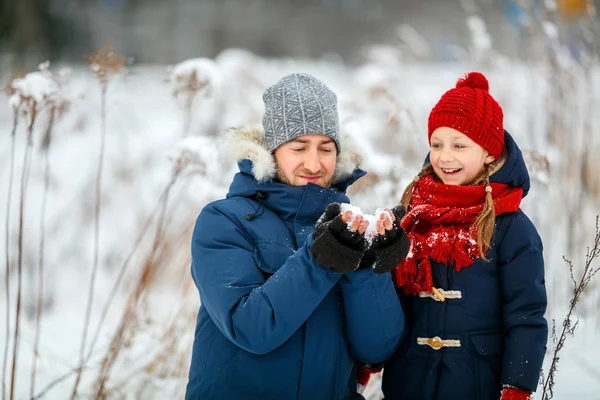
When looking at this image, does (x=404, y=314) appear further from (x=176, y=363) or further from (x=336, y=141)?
(x=176, y=363)

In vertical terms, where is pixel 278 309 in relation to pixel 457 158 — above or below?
below

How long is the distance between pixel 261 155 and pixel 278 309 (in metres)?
0.49

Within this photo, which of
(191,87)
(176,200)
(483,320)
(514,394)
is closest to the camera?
(514,394)

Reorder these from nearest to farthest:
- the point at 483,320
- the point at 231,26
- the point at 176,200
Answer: the point at 483,320 → the point at 176,200 → the point at 231,26

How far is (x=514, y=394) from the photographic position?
1611mm

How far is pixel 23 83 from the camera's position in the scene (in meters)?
2.19

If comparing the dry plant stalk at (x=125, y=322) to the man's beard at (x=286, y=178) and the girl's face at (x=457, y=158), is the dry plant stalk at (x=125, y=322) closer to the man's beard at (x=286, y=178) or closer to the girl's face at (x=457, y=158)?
the man's beard at (x=286, y=178)

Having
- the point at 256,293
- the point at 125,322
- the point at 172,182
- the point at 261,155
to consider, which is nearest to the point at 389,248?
the point at 256,293

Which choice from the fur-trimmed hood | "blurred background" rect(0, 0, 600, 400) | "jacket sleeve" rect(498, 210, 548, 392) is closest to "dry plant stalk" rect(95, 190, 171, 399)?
"blurred background" rect(0, 0, 600, 400)

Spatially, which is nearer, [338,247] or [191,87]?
[338,247]

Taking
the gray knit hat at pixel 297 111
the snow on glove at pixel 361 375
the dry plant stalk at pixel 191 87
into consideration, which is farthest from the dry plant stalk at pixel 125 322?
the snow on glove at pixel 361 375

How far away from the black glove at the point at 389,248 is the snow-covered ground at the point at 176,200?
68cm

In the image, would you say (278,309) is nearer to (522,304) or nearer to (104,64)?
(522,304)

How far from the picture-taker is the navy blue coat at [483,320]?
1.67m
